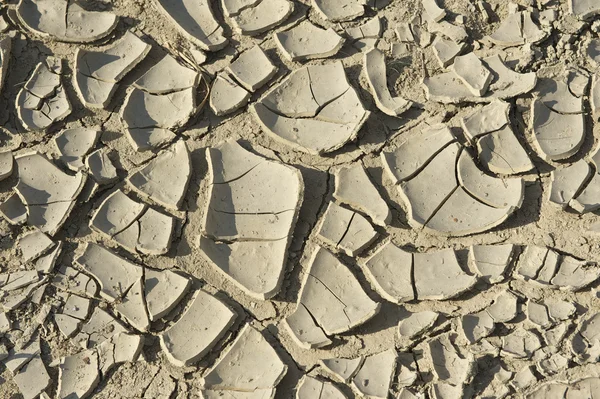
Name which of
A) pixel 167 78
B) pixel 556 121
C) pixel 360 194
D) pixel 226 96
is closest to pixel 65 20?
pixel 167 78

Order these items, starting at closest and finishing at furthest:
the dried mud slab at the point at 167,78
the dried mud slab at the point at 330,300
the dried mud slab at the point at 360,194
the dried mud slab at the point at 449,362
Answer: the dried mud slab at the point at 449,362
the dried mud slab at the point at 330,300
the dried mud slab at the point at 360,194
the dried mud slab at the point at 167,78

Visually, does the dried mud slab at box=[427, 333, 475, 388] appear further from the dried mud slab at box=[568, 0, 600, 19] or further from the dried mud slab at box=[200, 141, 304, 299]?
the dried mud slab at box=[568, 0, 600, 19]

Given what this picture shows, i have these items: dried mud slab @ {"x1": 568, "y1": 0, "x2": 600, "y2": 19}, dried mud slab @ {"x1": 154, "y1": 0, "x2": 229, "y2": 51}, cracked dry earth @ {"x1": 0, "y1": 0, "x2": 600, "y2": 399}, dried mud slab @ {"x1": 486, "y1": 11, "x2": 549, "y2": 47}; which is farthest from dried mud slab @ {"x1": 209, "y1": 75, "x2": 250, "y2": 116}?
dried mud slab @ {"x1": 568, "y1": 0, "x2": 600, "y2": 19}

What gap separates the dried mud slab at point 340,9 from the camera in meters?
2.66

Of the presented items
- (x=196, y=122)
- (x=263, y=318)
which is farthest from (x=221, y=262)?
(x=196, y=122)

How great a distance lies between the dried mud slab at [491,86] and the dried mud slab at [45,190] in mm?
1529

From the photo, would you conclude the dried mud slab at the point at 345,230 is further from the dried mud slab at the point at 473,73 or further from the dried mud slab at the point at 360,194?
the dried mud slab at the point at 473,73

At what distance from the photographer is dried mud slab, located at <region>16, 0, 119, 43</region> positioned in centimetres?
267

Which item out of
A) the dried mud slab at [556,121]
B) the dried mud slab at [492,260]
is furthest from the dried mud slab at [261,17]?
the dried mud slab at [492,260]

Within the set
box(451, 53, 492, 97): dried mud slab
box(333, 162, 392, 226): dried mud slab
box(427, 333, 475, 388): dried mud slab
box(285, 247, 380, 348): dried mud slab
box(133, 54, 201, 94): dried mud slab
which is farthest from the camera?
box(133, 54, 201, 94): dried mud slab

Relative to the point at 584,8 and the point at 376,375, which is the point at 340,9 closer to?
the point at 584,8

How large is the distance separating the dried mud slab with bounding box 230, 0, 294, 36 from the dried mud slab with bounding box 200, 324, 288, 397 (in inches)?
52.0

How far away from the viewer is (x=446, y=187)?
2.39 m

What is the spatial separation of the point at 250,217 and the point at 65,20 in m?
1.27
